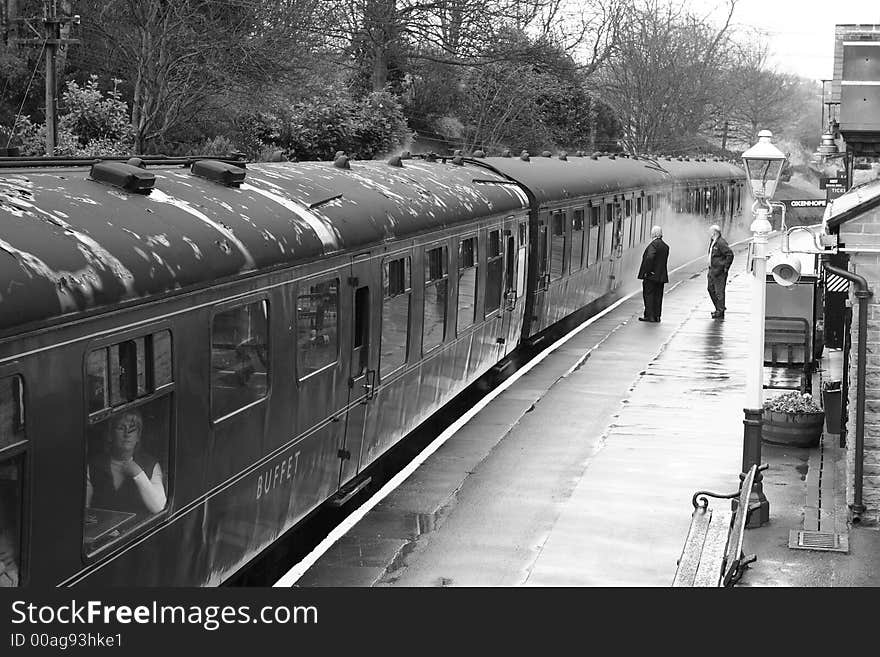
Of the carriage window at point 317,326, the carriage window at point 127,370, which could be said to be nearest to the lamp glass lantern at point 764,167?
the carriage window at point 317,326

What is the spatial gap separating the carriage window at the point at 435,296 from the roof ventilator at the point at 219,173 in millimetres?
3230

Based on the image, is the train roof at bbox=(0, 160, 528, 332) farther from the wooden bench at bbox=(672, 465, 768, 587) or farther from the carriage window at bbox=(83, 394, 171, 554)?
the wooden bench at bbox=(672, 465, 768, 587)

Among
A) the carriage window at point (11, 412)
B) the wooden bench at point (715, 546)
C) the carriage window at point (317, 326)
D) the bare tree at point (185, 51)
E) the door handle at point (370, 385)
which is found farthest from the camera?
the bare tree at point (185, 51)

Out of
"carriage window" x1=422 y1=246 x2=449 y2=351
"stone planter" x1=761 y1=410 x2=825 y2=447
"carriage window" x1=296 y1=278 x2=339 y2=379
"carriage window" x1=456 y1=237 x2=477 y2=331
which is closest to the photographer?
"carriage window" x1=296 y1=278 x2=339 y2=379

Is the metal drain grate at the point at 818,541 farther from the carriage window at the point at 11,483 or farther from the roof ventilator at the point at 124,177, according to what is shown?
the carriage window at the point at 11,483

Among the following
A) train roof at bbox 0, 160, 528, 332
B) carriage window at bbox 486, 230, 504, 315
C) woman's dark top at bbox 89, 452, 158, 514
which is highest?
train roof at bbox 0, 160, 528, 332

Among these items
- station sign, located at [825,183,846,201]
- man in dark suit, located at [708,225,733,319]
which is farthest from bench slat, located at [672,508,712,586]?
station sign, located at [825,183,846,201]

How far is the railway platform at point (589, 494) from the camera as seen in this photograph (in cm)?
901

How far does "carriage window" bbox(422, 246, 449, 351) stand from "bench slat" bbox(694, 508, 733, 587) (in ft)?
9.55

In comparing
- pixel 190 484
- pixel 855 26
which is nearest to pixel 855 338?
pixel 190 484

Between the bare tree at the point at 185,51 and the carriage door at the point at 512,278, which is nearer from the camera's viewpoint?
the carriage door at the point at 512,278

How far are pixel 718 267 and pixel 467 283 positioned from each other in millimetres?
10404

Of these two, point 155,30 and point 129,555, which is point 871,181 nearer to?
point 129,555

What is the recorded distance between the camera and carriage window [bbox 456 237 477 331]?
1260cm
